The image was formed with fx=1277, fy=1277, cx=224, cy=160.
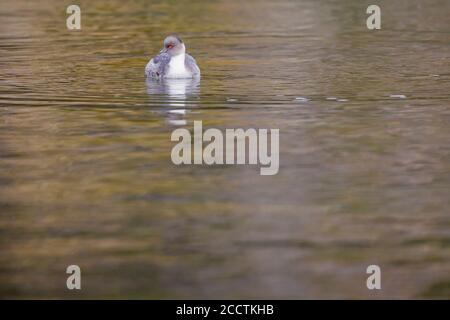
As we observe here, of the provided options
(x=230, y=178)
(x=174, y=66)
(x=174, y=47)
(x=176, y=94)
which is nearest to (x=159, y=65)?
(x=174, y=66)

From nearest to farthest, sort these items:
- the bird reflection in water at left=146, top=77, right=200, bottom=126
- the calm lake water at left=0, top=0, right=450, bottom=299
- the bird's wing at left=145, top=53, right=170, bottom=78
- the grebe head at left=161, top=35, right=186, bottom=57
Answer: the calm lake water at left=0, top=0, right=450, bottom=299
the bird reflection in water at left=146, top=77, right=200, bottom=126
the bird's wing at left=145, top=53, right=170, bottom=78
the grebe head at left=161, top=35, right=186, bottom=57

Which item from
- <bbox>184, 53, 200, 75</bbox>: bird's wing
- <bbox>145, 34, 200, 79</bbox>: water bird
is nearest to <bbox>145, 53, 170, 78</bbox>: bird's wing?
<bbox>145, 34, 200, 79</bbox>: water bird

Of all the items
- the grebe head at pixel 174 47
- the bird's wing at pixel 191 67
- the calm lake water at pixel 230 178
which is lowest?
the calm lake water at pixel 230 178

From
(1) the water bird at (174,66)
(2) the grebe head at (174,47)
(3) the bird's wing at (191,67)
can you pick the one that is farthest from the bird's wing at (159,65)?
(3) the bird's wing at (191,67)

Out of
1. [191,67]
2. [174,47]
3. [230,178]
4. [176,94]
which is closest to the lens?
[230,178]

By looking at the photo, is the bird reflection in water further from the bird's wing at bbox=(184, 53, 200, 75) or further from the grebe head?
the grebe head

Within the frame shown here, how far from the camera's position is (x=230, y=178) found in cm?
1184

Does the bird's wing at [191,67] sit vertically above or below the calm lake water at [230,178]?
above

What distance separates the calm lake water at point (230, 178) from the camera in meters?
9.12

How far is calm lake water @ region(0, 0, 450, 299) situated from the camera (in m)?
9.12

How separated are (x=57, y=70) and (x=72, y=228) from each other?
8937 millimetres

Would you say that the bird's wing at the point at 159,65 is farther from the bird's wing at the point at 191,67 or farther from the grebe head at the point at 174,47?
the bird's wing at the point at 191,67

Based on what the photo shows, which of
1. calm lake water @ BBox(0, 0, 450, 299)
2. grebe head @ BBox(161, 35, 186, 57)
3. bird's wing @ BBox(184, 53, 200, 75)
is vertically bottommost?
calm lake water @ BBox(0, 0, 450, 299)

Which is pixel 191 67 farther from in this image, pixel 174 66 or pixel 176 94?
pixel 176 94
